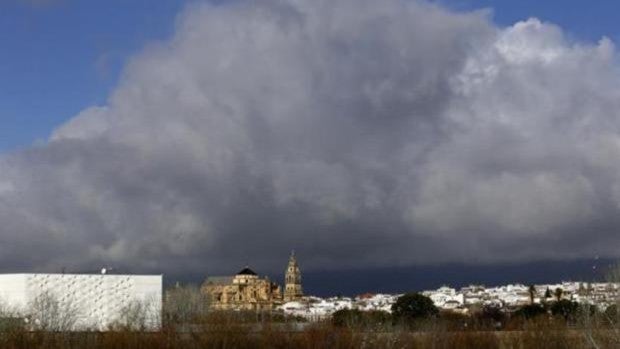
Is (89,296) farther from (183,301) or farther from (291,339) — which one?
(291,339)

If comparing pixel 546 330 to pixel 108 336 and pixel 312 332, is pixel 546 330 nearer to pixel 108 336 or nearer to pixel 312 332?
pixel 312 332

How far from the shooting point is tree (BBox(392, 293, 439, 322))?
10319cm

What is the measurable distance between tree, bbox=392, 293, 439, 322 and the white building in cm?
2608

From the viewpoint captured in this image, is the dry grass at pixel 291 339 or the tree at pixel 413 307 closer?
the dry grass at pixel 291 339

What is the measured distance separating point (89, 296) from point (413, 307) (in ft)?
117

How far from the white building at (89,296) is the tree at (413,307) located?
2608 cm

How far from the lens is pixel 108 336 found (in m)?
59.1

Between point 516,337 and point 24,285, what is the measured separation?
2011 inches

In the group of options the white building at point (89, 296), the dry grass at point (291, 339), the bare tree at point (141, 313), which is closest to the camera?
the dry grass at point (291, 339)

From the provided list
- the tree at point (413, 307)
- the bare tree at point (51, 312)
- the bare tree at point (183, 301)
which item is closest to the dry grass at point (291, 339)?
the bare tree at point (51, 312)

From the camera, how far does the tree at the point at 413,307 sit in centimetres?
10319

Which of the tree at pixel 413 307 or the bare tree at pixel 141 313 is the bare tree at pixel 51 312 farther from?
the tree at pixel 413 307

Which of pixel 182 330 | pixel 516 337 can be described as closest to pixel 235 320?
pixel 182 330

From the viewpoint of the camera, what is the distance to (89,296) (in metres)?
98.9
